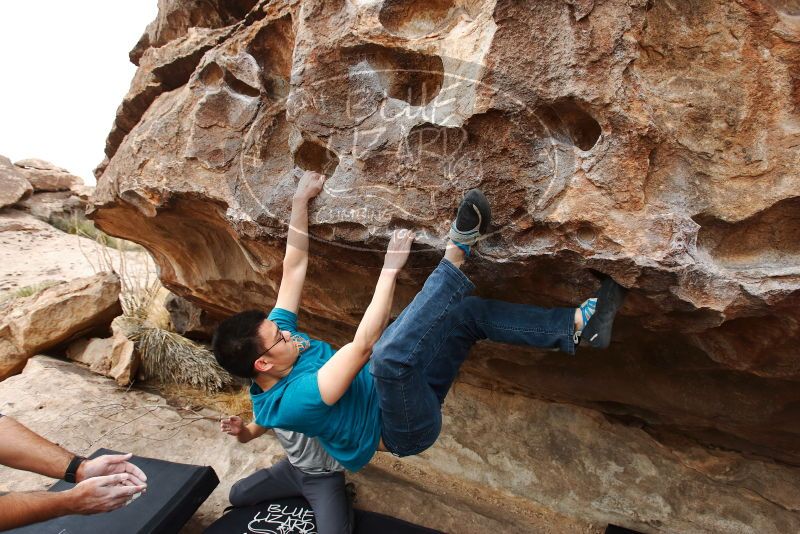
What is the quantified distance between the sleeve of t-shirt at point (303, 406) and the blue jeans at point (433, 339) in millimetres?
214

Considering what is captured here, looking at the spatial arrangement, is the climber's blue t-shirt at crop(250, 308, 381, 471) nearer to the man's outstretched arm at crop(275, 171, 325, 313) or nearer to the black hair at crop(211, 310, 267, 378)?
the black hair at crop(211, 310, 267, 378)

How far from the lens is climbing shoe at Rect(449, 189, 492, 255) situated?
1520 millimetres

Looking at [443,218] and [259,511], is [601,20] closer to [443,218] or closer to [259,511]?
[443,218]

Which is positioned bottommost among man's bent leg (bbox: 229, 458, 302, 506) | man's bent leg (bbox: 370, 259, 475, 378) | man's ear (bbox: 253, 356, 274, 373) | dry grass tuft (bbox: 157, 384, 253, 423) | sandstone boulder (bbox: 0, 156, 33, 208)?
dry grass tuft (bbox: 157, 384, 253, 423)

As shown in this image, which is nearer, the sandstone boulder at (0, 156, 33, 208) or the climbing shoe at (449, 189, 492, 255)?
the climbing shoe at (449, 189, 492, 255)

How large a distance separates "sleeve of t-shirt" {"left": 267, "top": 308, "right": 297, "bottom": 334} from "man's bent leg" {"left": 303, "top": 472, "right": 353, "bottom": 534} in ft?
2.64

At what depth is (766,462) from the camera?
2.37 metres

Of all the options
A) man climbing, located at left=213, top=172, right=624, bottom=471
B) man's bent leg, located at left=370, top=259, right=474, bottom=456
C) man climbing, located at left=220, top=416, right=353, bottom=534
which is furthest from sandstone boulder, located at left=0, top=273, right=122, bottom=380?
man's bent leg, located at left=370, top=259, right=474, bottom=456

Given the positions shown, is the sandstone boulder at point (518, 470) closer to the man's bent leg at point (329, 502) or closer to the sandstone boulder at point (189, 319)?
the man's bent leg at point (329, 502)

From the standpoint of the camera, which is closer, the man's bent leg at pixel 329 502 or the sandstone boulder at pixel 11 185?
the man's bent leg at pixel 329 502

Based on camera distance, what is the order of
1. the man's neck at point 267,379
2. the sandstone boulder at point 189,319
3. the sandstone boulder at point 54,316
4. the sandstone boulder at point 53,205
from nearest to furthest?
1. the man's neck at point 267,379
2. the sandstone boulder at point 54,316
3. the sandstone boulder at point 189,319
4. the sandstone boulder at point 53,205

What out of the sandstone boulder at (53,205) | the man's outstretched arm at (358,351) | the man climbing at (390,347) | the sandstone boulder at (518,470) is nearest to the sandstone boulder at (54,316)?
the sandstone boulder at (518,470)

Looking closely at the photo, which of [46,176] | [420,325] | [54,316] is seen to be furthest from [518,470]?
[46,176]

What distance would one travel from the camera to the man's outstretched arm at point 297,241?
1926mm
